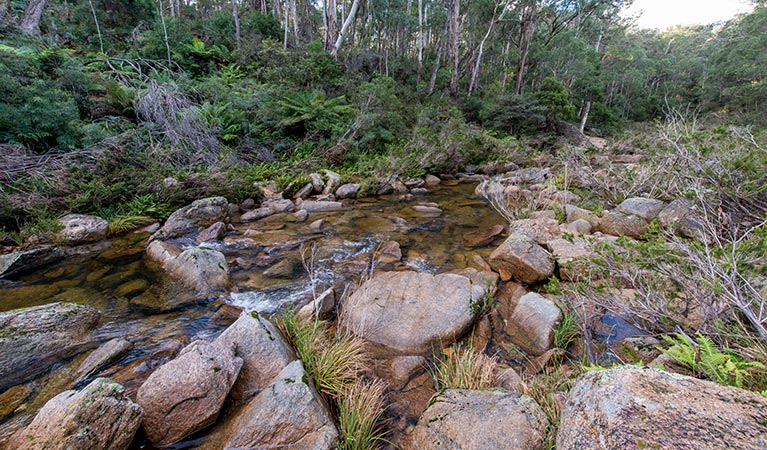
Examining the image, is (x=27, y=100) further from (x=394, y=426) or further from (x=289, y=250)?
(x=394, y=426)

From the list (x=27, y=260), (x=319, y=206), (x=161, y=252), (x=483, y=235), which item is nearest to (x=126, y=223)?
(x=27, y=260)

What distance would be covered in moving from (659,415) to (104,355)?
3927 mm

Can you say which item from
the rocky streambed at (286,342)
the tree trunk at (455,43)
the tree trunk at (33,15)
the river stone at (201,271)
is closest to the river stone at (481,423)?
the rocky streambed at (286,342)

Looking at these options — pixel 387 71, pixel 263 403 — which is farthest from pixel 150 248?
pixel 387 71

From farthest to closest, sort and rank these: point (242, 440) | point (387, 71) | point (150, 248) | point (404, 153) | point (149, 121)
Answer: point (387, 71), point (404, 153), point (149, 121), point (150, 248), point (242, 440)

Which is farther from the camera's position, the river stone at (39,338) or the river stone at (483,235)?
the river stone at (483,235)

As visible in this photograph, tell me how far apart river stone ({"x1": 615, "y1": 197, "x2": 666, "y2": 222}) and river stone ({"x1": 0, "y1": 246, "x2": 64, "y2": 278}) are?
9.22 metres

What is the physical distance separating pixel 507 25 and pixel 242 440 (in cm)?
2908

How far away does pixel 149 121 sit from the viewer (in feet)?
27.1

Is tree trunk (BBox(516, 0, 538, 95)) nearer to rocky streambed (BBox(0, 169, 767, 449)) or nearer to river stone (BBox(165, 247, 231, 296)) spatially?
rocky streambed (BBox(0, 169, 767, 449))

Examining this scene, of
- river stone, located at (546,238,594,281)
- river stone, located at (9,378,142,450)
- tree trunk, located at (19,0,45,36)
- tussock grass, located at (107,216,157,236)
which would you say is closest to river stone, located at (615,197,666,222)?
river stone, located at (546,238,594,281)

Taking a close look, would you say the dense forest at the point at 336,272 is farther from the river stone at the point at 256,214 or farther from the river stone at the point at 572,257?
the river stone at the point at 256,214

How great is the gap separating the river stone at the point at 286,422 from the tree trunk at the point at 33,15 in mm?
17227

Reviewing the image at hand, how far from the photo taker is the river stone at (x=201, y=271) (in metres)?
4.09
